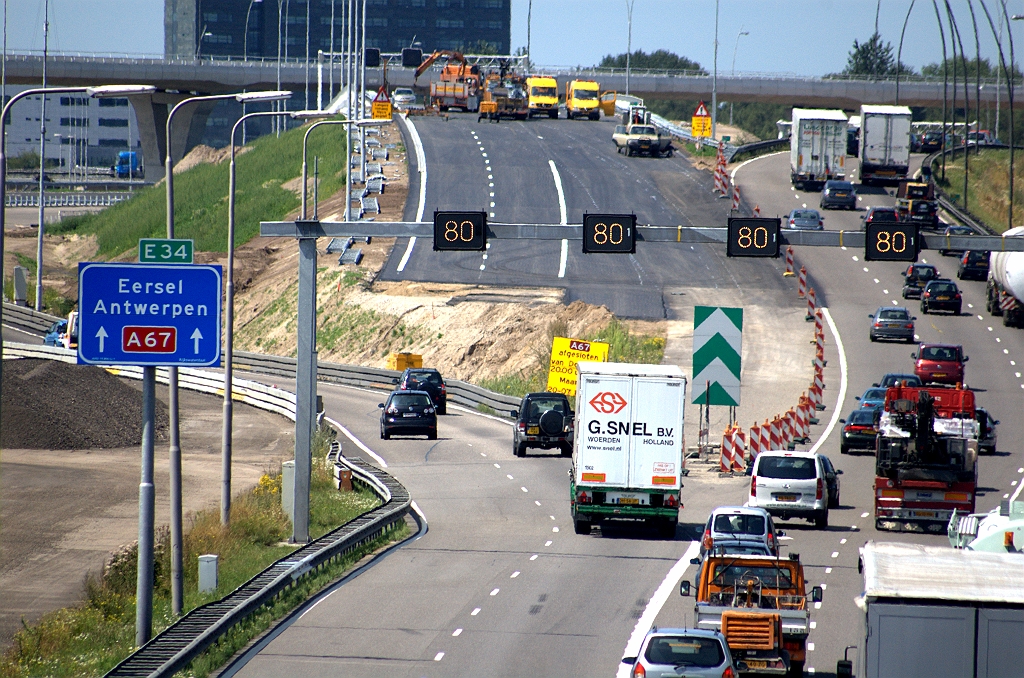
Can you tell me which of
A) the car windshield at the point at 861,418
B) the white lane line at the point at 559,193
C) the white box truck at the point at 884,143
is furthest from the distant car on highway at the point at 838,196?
the car windshield at the point at 861,418

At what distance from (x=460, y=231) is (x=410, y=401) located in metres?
17.8

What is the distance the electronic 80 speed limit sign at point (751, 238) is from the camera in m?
28.8

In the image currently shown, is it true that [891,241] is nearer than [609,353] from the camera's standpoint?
Yes

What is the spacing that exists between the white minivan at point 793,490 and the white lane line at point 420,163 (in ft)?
139

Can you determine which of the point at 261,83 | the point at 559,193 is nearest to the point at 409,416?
the point at 559,193

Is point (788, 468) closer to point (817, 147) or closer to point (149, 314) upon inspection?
point (149, 314)

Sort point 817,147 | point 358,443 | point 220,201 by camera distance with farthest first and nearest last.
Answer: point 220,201 → point 817,147 → point 358,443

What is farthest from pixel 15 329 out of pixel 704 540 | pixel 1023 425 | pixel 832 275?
pixel 704 540

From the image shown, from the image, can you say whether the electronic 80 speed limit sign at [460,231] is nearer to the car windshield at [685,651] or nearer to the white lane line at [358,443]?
the white lane line at [358,443]

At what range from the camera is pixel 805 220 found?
222 ft

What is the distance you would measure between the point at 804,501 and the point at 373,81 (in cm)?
11216

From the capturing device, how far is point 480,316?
60406 millimetres

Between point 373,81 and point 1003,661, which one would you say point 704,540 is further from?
point 373,81

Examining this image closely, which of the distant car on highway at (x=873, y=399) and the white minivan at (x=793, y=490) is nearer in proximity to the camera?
the white minivan at (x=793, y=490)
